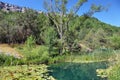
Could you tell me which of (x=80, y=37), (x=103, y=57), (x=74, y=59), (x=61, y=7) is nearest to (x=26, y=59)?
(x=74, y=59)

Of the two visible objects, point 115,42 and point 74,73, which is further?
point 115,42

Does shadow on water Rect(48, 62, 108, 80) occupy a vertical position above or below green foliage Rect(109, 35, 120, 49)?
below

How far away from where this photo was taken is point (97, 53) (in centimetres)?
3422

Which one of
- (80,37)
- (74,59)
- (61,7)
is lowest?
(74,59)

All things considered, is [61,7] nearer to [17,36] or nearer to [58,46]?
[58,46]

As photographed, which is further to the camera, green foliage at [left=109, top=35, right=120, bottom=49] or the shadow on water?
green foliage at [left=109, top=35, right=120, bottom=49]

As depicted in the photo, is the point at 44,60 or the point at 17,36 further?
the point at 17,36

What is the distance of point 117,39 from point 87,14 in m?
8.79

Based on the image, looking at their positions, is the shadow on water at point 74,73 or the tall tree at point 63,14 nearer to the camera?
the shadow on water at point 74,73

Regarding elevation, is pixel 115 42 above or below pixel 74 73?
above

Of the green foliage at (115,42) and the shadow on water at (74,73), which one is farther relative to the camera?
the green foliage at (115,42)

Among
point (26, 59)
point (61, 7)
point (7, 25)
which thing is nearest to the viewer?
point (26, 59)

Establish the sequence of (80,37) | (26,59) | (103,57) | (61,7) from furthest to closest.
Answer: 1. (80,37)
2. (61,7)
3. (103,57)
4. (26,59)

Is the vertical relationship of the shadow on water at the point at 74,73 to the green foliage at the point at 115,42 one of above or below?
below
